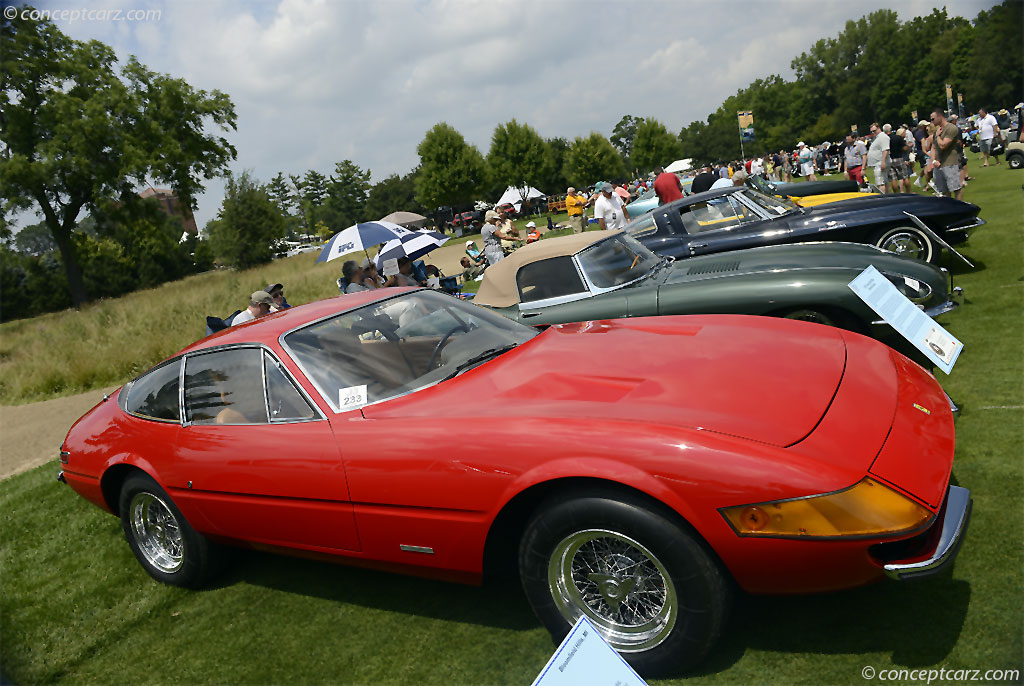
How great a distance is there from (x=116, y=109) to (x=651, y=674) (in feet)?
112

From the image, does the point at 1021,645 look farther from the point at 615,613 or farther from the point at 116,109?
the point at 116,109

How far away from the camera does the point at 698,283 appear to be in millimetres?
5465

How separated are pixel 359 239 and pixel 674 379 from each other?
31.6 feet

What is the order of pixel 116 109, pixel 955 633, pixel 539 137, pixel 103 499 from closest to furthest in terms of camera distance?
pixel 955 633
pixel 103 499
pixel 116 109
pixel 539 137

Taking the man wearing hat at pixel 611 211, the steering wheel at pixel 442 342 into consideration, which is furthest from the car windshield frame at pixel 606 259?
the man wearing hat at pixel 611 211

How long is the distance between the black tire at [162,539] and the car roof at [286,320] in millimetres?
840

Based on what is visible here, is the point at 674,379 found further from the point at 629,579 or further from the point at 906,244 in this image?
the point at 906,244

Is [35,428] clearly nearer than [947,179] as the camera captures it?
Yes

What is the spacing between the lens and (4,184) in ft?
90.7

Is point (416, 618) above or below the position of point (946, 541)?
below

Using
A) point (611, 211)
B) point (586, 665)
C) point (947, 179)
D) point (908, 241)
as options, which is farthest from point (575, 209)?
point (586, 665)

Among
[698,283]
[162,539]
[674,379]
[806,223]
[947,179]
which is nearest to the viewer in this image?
[674,379]

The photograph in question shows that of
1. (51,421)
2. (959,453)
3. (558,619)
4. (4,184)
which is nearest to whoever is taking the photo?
(558,619)

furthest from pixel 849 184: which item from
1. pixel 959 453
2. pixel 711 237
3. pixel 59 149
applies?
pixel 59 149
